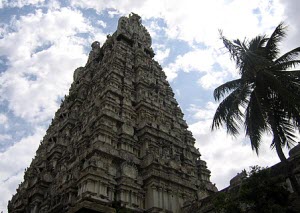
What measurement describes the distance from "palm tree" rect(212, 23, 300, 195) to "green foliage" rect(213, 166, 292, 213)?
154 centimetres

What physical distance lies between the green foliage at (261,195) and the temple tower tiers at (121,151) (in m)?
9.47

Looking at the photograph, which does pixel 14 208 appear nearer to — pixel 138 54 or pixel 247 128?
pixel 138 54

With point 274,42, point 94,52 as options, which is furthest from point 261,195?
point 94,52

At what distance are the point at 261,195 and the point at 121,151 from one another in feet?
59.6

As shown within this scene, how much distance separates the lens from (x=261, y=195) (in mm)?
15680

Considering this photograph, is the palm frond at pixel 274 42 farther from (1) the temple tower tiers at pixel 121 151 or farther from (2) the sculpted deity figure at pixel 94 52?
(2) the sculpted deity figure at pixel 94 52

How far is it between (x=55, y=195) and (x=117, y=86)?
15045 mm

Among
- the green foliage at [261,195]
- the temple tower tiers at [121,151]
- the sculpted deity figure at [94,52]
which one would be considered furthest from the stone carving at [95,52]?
the green foliage at [261,195]

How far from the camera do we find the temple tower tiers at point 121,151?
93.3 ft

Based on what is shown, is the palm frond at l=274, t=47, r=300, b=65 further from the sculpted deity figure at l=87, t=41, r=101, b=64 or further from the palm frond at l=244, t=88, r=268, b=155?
the sculpted deity figure at l=87, t=41, r=101, b=64

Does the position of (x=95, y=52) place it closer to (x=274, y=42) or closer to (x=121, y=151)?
(x=121, y=151)

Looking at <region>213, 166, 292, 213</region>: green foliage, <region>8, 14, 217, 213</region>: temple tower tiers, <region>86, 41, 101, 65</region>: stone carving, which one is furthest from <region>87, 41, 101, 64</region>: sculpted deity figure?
<region>213, 166, 292, 213</region>: green foliage

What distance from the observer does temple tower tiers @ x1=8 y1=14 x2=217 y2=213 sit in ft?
93.3

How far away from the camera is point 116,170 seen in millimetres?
30016
